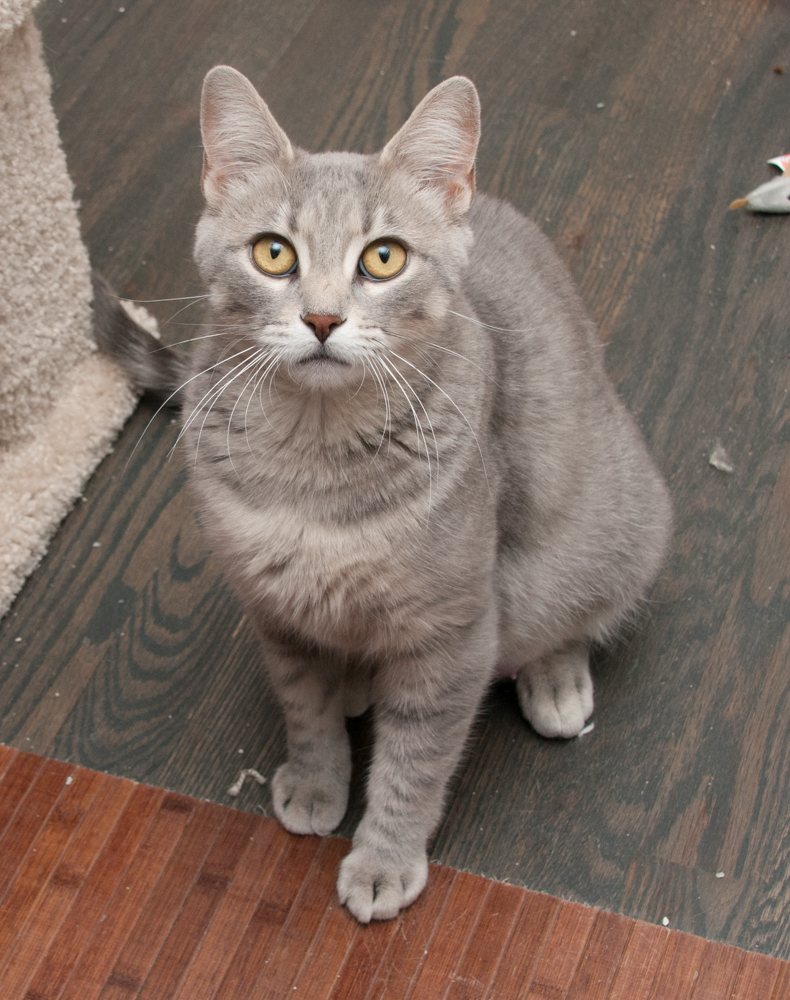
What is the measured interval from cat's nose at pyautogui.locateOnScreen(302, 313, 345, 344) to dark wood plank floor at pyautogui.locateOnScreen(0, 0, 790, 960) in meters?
0.76

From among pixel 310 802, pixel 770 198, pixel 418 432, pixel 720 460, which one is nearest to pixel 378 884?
pixel 310 802

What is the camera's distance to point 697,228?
7.01 ft

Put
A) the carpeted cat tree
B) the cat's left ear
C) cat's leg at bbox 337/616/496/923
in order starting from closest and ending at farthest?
1. the cat's left ear
2. cat's leg at bbox 337/616/496/923
3. the carpeted cat tree

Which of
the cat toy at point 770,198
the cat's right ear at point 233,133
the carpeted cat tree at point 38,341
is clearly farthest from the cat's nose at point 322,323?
the cat toy at point 770,198

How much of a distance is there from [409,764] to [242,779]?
323 mm

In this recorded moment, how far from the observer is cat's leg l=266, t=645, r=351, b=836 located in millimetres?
1481

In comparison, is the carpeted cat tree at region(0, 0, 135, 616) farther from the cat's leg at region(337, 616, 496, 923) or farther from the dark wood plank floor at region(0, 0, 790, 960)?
the cat's leg at region(337, 616, 496, 923)

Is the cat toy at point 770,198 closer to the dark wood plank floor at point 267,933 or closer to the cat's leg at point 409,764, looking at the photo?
the cat's leg at point 409,764

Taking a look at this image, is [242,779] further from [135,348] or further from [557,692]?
[135,348]

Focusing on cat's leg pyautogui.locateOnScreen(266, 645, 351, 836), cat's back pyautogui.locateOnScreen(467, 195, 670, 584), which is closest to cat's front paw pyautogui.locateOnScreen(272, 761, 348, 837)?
cat's leg pyautogui.locateOnScreen(266, 645, 351, 836)

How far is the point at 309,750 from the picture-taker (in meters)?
1.50

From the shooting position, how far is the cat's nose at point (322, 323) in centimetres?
107

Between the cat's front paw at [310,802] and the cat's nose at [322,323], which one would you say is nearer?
the cat's nose at [322,323]

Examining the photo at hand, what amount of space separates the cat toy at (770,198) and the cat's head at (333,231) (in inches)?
44.8
